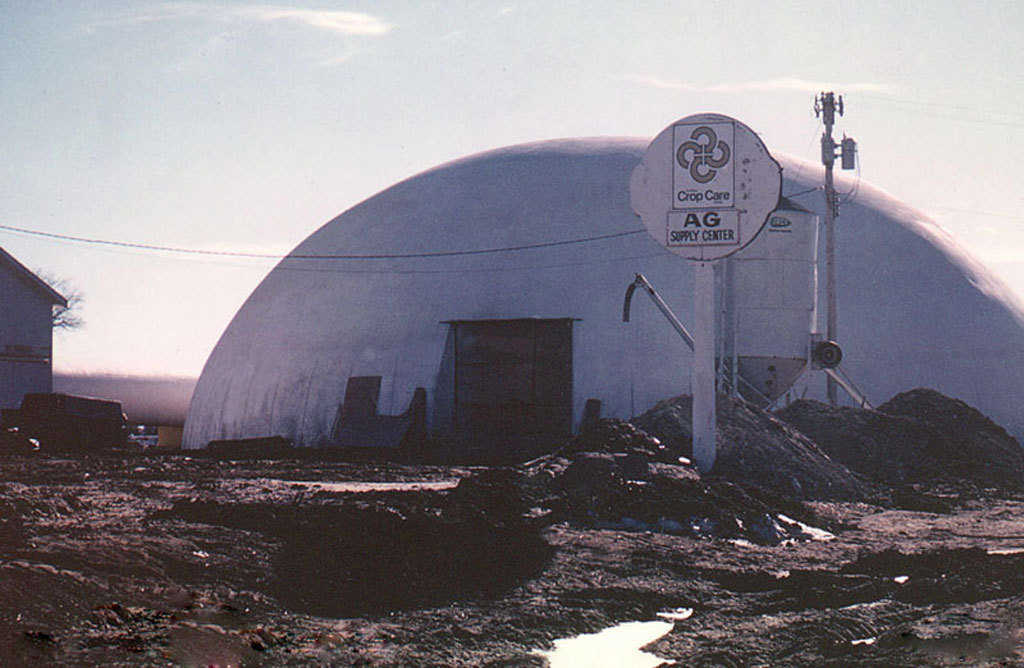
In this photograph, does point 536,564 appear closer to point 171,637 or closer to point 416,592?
point 416,592

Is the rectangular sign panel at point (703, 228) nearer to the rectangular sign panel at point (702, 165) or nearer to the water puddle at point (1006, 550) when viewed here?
the rectangular sign panel at point (702, 165)

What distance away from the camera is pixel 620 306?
27.7m

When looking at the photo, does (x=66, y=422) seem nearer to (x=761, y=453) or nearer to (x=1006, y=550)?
(x=761, y=453)

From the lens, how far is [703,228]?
61.4 feet

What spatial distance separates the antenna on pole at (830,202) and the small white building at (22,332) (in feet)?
75.8

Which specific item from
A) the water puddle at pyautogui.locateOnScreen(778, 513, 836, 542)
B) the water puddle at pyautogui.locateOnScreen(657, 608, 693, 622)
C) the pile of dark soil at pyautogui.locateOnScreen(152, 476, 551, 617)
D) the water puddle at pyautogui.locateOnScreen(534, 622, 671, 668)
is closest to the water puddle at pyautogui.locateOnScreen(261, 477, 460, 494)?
the pile of dark soil at pyautogui.locateOnScreen(152, 476, 551, 617)

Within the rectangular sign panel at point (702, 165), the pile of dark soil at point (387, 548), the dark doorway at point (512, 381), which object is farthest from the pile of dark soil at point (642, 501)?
the dark doorway at point (512, 381)

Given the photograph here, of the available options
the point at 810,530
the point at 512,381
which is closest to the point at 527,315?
the point at 512,381

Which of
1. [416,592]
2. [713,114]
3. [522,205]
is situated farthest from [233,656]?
[522,205]

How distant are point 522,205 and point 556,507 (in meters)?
17.7

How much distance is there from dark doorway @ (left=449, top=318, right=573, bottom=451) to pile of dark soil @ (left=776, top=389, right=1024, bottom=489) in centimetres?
502

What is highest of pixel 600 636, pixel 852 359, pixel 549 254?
pixel 549 254

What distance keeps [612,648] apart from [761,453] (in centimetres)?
1124

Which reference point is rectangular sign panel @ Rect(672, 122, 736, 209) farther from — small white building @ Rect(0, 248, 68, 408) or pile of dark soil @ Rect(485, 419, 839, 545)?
small white building @ Rect(0, 248, 68, 408)
